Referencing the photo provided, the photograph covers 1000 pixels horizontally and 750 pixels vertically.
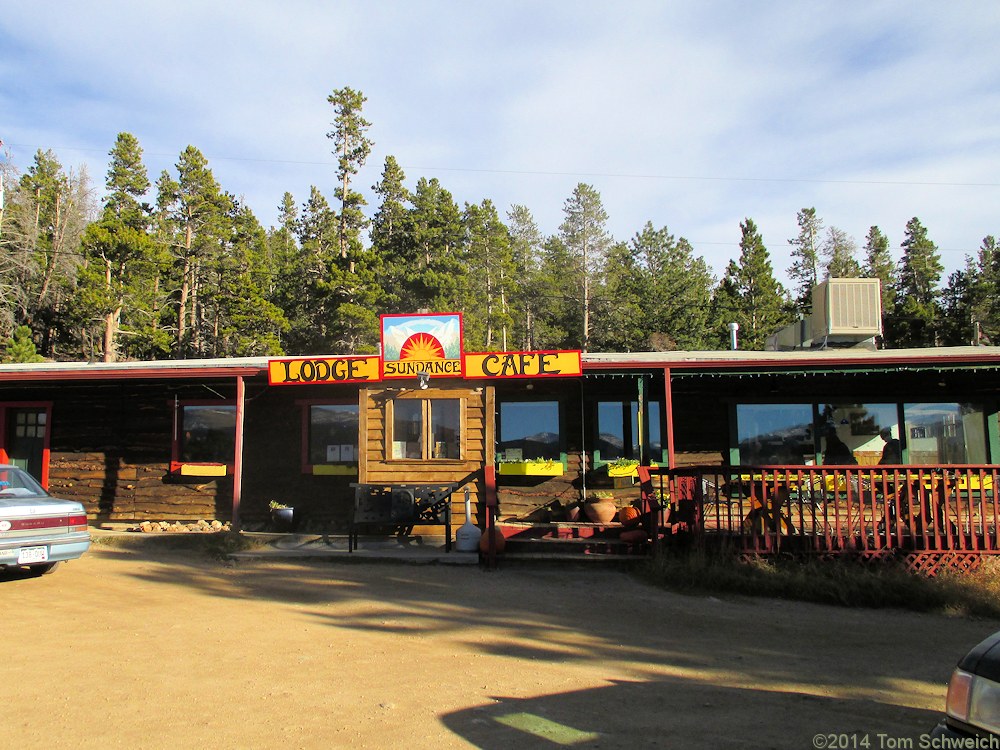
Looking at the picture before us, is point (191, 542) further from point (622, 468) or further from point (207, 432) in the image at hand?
point (622, 468)

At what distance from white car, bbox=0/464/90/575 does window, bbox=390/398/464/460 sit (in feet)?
15.0

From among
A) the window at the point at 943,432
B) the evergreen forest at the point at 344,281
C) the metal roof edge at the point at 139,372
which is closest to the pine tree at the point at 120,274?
the evergreen forest at the point at 344,281

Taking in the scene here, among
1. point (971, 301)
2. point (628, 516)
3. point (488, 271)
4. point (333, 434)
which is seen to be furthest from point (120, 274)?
point (971, 301)

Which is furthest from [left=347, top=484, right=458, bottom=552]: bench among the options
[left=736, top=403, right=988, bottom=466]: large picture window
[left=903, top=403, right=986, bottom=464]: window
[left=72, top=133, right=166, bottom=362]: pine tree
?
[left=72, top=133, right=166, bottom=362]: pine tree

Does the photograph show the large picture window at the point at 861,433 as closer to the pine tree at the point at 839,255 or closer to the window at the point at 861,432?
the window at the point at 861,432

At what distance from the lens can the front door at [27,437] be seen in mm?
14883

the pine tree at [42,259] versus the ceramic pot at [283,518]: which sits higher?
the pine tree at [42,259]

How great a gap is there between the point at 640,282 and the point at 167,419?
36.0m

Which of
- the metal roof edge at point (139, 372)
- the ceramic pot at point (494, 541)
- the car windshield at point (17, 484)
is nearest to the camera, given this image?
the car windshield at point (17, 484)

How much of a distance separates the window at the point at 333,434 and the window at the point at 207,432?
5.09 ft

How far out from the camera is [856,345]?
16.4m

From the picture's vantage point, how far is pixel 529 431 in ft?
44.2

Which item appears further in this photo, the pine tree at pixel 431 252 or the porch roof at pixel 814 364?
the pine tree at pixel 431 252

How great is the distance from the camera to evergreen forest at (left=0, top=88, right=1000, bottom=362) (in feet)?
117
